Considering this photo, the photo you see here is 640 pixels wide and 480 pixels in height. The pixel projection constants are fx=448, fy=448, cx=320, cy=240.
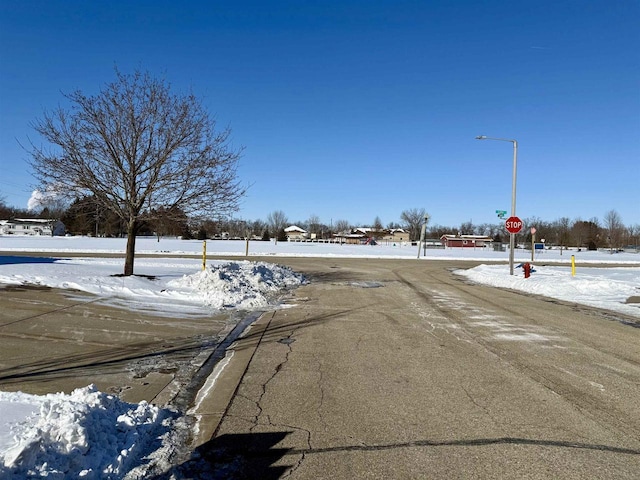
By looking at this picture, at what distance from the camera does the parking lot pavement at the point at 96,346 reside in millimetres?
5328

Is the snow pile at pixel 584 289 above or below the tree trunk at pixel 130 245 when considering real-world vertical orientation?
below

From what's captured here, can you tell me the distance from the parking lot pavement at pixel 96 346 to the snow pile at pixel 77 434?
2.46ft

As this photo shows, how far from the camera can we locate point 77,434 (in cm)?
339

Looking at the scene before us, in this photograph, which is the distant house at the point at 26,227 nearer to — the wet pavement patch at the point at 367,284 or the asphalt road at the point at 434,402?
the wet pavement patch at the point at 367,284

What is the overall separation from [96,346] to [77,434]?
397 cm

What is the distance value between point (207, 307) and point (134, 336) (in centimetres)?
373

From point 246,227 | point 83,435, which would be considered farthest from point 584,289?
point 246,227

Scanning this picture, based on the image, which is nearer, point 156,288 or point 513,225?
point 156,288

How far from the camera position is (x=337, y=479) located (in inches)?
133

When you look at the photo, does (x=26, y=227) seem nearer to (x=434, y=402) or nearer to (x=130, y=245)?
(x=130, y=245)

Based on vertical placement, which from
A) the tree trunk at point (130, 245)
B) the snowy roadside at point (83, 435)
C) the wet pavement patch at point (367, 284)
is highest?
the tree trunk at point (130, 245)

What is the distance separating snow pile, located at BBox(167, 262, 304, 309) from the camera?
12328 mm

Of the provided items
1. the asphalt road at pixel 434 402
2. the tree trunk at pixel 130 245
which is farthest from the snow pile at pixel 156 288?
the asphalt road at pixel 434 402

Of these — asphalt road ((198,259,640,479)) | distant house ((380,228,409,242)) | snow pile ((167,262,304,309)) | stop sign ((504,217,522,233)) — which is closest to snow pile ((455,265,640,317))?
stop sign ((504,217,522,233))
